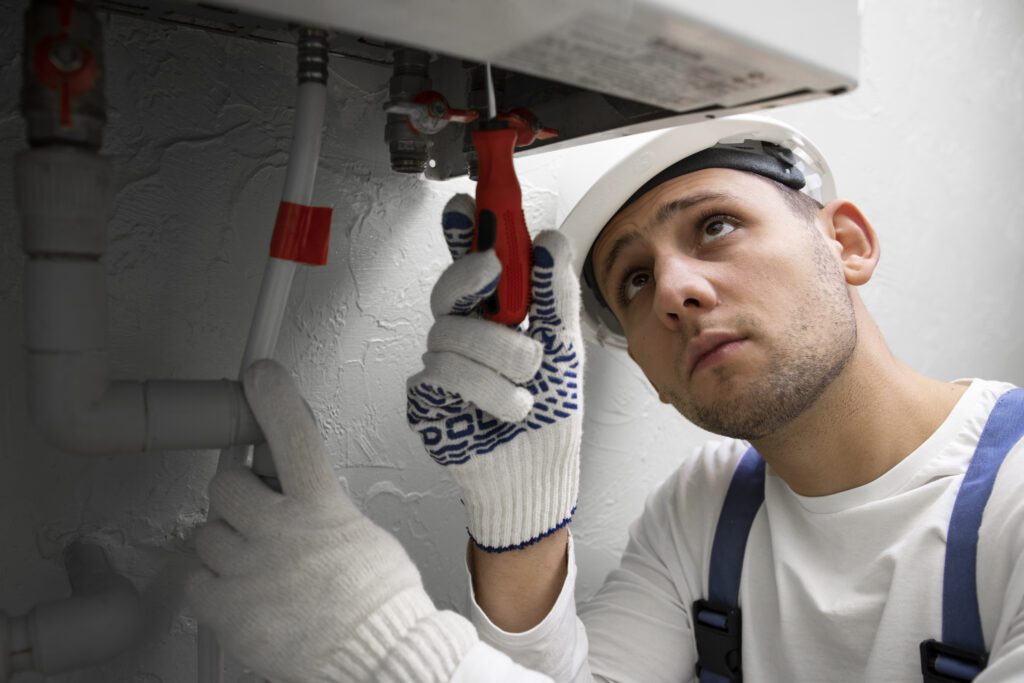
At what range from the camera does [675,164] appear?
0.80 m

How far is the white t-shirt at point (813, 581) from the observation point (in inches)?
27.0

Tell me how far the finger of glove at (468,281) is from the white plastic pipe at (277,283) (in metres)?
0.11

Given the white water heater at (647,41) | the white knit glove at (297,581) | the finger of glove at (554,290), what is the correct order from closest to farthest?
1. the white water heater at (647,41)
2. the white knit glove at (297,581)
3. the finger of glove at (554,290)

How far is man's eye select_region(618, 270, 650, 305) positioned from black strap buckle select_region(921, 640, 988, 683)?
438mm

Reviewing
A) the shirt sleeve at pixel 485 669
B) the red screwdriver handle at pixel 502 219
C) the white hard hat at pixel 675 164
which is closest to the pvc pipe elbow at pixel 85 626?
the shirt sleeve at pixel 485 669

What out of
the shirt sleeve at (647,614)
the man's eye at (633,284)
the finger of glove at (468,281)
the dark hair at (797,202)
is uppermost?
the dark hair at (797,202)

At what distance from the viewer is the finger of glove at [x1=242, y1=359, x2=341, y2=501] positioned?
47 cm

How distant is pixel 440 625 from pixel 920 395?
0.60 metres

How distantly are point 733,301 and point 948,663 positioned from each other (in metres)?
0.38

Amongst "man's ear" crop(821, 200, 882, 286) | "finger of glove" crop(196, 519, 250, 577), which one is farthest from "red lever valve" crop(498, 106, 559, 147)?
"man's ear" crop(821, 200, 882, 286)

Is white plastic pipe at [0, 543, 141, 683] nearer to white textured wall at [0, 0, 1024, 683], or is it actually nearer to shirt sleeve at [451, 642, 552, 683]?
white textured wall at [0, 0, 1024, 683]

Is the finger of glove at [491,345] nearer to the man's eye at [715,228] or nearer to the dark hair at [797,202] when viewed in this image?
the man's eye at [715,228]

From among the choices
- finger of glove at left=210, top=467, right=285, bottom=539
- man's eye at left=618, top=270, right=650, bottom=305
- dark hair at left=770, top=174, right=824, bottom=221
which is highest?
dark hair at left=770, top=174, right=824, bottom=221

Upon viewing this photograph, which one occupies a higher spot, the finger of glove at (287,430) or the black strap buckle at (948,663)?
the finger of glove at (287,430)
